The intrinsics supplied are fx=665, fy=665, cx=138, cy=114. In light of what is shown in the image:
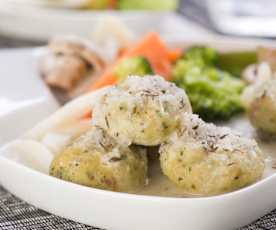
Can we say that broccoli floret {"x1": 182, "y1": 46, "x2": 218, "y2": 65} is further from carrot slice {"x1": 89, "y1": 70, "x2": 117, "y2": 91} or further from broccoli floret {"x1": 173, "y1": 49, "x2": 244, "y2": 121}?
carrot slice {"x1": 89, "y1": 70, "x2": 117, "y2": 91}

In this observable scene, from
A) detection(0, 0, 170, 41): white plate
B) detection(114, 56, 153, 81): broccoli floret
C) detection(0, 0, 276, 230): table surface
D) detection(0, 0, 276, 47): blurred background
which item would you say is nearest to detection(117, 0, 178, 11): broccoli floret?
detection(0, 0, 276, 47): blurred background

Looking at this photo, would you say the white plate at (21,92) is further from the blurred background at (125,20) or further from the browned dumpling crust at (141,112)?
the browned dumpling crust at (141,112)

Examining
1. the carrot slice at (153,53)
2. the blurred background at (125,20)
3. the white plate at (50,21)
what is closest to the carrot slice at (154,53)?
the carrot slice at (153,53)

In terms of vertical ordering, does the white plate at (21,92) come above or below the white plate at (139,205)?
below

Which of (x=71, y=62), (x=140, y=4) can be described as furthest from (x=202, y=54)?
(x=140, y=4)

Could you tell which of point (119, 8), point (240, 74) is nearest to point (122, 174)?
point (240, 74)

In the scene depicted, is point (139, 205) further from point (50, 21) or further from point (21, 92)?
point (50, 21)
